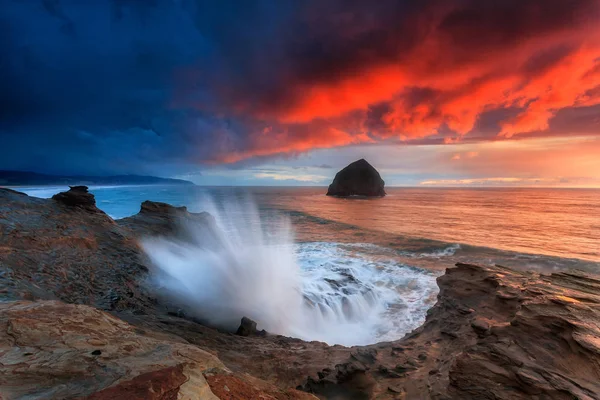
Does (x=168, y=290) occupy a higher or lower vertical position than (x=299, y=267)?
higher

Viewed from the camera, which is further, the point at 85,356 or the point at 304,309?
the point at 304,309

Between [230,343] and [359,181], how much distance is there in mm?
100178

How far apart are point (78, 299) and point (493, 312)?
10706 millimetres

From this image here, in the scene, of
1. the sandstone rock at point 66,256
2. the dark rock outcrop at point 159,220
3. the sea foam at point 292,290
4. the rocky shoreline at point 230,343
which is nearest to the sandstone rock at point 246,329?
the rocky shoreline at point 230,343

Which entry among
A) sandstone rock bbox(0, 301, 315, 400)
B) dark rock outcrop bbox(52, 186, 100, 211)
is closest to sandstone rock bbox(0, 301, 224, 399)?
sandstone rock bbox(0, 301, 315, 400)

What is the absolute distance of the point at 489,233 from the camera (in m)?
28.5

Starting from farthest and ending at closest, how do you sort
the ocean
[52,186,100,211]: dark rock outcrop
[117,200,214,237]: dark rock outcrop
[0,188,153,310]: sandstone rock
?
[117,200,214,237]: dark rock outcrop
[52,186,100,211]: dark rock outcrop
the ocean
[0,188,153,310]: sandstone rock

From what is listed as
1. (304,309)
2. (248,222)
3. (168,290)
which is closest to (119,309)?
(168,290)

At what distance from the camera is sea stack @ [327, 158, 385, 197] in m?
102

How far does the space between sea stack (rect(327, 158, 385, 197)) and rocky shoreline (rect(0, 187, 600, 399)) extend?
95822mm

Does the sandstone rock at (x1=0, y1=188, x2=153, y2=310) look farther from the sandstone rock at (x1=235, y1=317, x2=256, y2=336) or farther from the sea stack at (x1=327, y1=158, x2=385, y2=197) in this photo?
the sea stack at (x1=327, y1=158, x2=385, y2=197)

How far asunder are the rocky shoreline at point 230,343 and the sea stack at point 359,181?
9582cm

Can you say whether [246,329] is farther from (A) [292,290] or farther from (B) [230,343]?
(A) [292,290]

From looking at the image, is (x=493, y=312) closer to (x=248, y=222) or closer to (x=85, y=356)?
(x=85, y=356)
